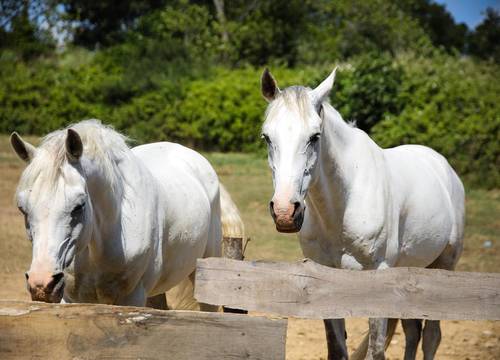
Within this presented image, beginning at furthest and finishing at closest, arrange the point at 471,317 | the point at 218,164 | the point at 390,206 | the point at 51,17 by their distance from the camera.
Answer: the point at 51,17
the point at 218,164
the point at 390,206
the point at 471,317

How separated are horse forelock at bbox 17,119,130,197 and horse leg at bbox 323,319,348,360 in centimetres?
163

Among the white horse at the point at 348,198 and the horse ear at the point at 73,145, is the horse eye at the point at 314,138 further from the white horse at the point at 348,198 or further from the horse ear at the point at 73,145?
the horse ear at the point at 73,145

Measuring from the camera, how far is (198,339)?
2.70 metres

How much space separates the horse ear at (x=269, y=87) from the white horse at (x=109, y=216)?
0.86 metres

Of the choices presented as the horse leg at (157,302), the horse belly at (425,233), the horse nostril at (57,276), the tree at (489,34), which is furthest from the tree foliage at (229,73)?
the tree at (489,34)

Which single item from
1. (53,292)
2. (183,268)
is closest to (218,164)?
(183,268)

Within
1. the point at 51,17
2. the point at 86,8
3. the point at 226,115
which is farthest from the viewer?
the point at 86,8

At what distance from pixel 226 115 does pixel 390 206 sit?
53.7 ft

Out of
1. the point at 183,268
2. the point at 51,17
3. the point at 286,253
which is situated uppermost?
the point at 51,17

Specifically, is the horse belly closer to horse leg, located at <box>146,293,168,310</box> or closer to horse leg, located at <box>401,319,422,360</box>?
horse leg, located at <box>401,319,422,360</box>

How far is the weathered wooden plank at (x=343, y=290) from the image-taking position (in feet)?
9.74

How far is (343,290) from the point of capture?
307 centimetres

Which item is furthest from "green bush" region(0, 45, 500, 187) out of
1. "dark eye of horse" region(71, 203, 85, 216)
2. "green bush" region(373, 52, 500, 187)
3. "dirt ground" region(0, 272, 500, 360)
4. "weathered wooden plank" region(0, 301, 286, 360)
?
"weathered wooden plank" region(0, 301, 286, 360)

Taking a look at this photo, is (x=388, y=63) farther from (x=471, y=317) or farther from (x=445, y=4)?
(x=445, y=4)
